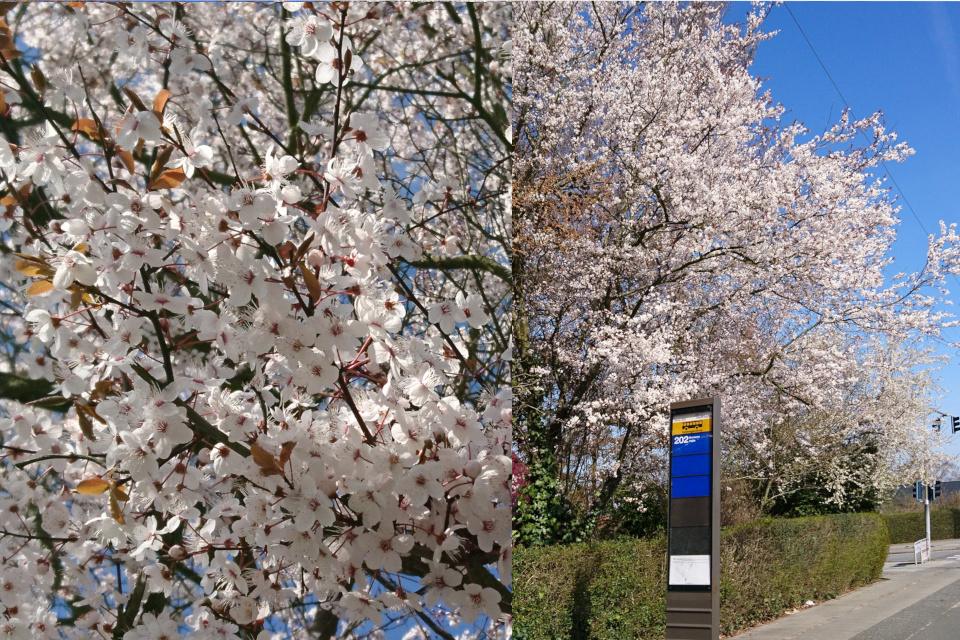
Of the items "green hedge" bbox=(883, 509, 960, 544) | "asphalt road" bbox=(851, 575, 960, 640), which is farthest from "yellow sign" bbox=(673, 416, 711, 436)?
"green hedge" bbox=(883, 509, 960, 544)

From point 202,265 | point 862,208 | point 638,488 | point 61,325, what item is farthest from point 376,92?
point 862,208

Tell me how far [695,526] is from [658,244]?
2.18 meters

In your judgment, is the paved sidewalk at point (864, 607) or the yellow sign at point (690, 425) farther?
the paved sidewalk at point (864, 607)

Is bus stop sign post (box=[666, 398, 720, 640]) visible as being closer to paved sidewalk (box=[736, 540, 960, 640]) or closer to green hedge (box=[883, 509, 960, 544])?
paved sidewalk (box=[736, 540, 960, 640])

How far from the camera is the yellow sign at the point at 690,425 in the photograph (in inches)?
136

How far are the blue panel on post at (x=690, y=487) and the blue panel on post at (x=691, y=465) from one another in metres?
0.02

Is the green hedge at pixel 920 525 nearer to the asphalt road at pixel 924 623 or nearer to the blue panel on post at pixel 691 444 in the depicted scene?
the asphalt road at pixel 924 623

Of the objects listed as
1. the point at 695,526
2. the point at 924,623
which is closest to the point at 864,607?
the point at 924,623

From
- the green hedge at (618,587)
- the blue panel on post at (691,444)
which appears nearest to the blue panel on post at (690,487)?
the blue panel on post at (691,444)

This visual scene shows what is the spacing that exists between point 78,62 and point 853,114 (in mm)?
5554

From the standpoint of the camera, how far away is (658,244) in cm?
496

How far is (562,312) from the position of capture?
4.94 metres

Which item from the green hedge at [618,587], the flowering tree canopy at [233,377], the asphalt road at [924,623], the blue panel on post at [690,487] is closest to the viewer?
the flowering tree canopy at [233,377]

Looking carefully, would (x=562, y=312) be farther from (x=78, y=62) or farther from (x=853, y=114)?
(x=78, y=62)
